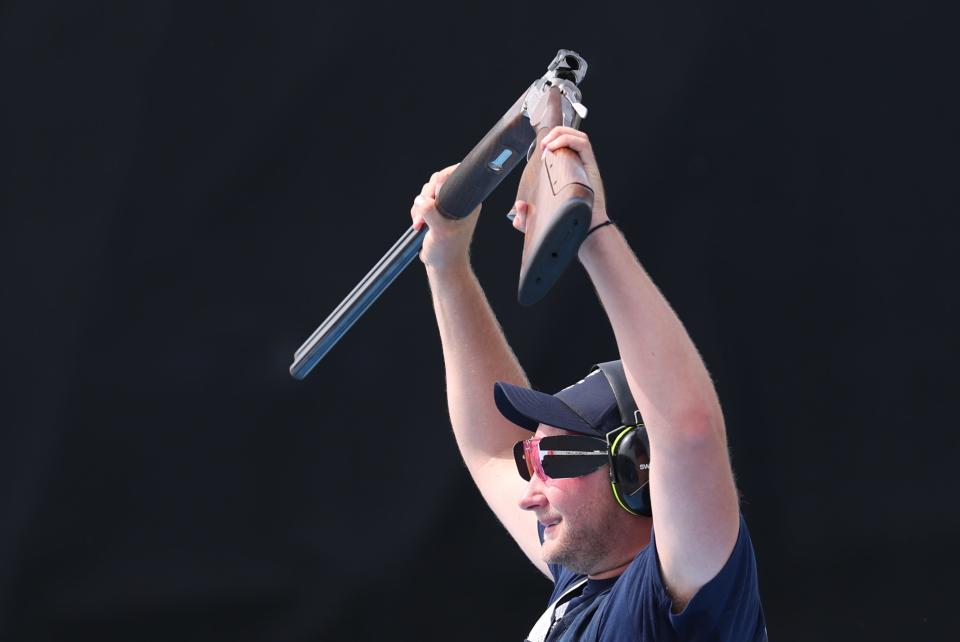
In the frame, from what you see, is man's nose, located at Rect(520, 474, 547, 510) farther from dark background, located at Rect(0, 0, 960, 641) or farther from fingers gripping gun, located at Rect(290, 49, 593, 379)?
dark background, located at Rect(0, 0, 960, 641)

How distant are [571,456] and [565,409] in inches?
2.7

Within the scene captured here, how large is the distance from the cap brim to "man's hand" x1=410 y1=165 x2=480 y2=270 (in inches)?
8.6

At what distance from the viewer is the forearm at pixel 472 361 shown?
1.52 meters

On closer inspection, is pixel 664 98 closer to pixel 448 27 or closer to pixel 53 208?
pixel 448 27

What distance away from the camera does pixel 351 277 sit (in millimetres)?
1934

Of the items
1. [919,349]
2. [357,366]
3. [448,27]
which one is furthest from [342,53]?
[919,349]

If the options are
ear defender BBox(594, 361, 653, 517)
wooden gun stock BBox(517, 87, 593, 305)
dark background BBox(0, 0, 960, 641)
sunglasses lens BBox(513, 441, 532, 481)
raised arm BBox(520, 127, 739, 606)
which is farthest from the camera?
dark background BBox(0, 0, 960, 641)

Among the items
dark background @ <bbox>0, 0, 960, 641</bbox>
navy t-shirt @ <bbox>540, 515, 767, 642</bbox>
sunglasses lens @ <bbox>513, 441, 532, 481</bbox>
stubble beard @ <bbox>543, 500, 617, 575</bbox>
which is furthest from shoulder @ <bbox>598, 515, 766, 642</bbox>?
dark background @ <bbox>0, 0, 960, 641</bbox>

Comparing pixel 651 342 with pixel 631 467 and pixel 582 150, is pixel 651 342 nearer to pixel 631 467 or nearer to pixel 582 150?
pixel 582 150

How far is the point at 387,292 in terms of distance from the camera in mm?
1961

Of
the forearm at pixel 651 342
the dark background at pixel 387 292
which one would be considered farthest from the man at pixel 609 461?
the dark background at pixel 387 292

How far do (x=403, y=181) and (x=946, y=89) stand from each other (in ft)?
2.69

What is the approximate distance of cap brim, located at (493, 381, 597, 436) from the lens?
4.20 ft

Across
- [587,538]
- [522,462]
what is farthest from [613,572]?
[522,462]
